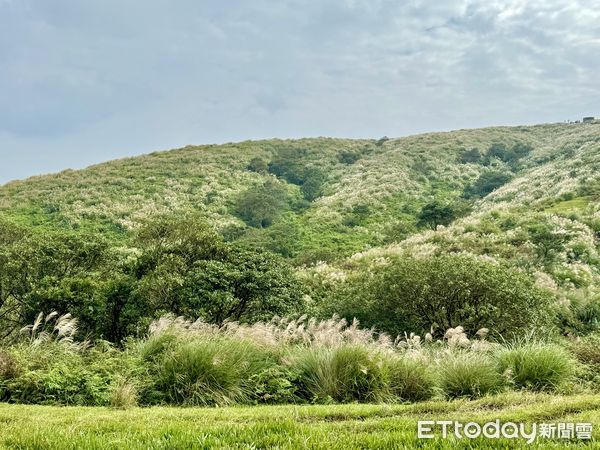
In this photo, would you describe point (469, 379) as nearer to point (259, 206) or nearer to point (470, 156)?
point (259, 206)

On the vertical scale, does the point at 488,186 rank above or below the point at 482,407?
above

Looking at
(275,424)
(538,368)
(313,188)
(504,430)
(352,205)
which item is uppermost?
(313,188)

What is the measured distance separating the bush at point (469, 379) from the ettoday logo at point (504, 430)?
264 cm

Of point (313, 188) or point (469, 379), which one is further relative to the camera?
point (313, 188)

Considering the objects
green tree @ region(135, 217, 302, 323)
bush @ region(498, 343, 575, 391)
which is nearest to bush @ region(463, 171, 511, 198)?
green tree @ region(135, 217, 302, 323)

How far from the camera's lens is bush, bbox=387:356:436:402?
773 cm

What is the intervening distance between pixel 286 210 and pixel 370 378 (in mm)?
47430

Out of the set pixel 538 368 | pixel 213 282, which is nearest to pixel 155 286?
pixel 213 282

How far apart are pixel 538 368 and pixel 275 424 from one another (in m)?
5.27

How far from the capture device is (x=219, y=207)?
50.4m

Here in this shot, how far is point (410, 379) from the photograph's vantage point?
7.86 metres

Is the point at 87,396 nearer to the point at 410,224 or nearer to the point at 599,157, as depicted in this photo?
the point at 410,224

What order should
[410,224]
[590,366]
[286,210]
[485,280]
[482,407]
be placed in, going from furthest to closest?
[286,210] → [410,224] → [485,280] → [590,366] → [482,407]

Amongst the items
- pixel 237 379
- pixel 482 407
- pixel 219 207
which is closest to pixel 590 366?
pixel 482 407
